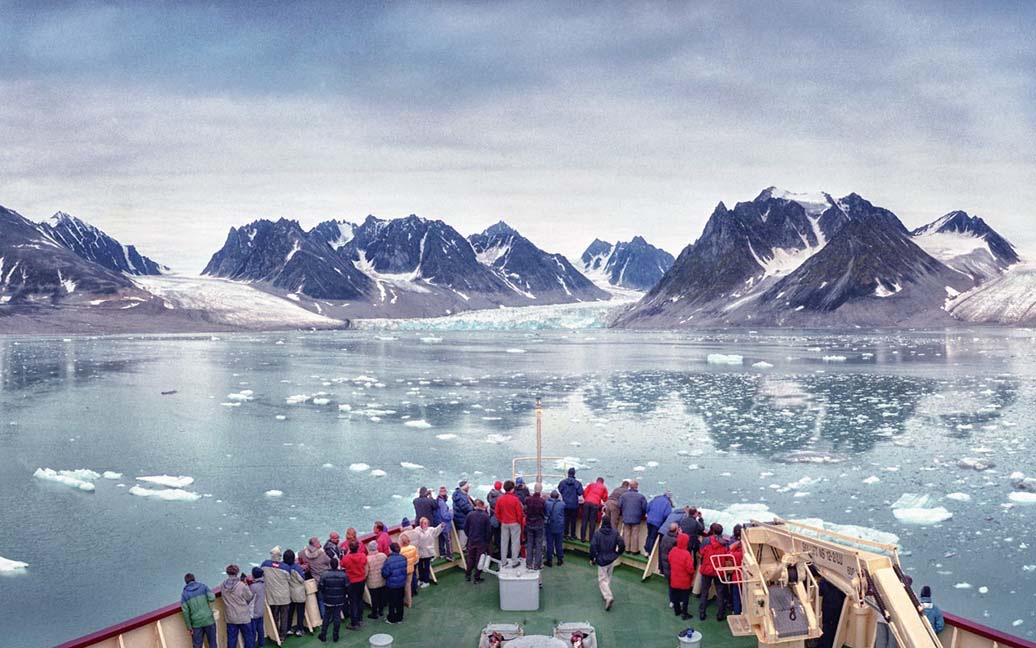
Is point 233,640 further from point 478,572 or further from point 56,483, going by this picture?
point 56,483

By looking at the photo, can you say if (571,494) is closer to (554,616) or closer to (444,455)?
(554,616)

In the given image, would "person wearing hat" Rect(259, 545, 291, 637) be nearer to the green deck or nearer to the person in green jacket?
the green deck

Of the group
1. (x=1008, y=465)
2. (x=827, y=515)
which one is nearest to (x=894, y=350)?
(x=1008, y=465)

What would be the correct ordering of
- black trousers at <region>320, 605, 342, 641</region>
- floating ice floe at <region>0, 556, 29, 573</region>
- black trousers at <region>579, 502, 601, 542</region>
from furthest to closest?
floating ice floe at <region>0, 556, 29, 573</region> → black trousers at <region>579, 502, 601, 542</region> → black trousers at <region>320, 605, 342, 641</region>

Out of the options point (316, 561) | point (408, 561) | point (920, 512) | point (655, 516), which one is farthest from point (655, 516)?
point (920, 512)

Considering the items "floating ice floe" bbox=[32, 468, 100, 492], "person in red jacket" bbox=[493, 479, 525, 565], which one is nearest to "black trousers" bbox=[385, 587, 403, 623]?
"person in red jacket" bbox=[493, 479, 525, 565]

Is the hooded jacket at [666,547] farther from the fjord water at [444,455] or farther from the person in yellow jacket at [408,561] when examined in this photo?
the fjord water at [444,455]
